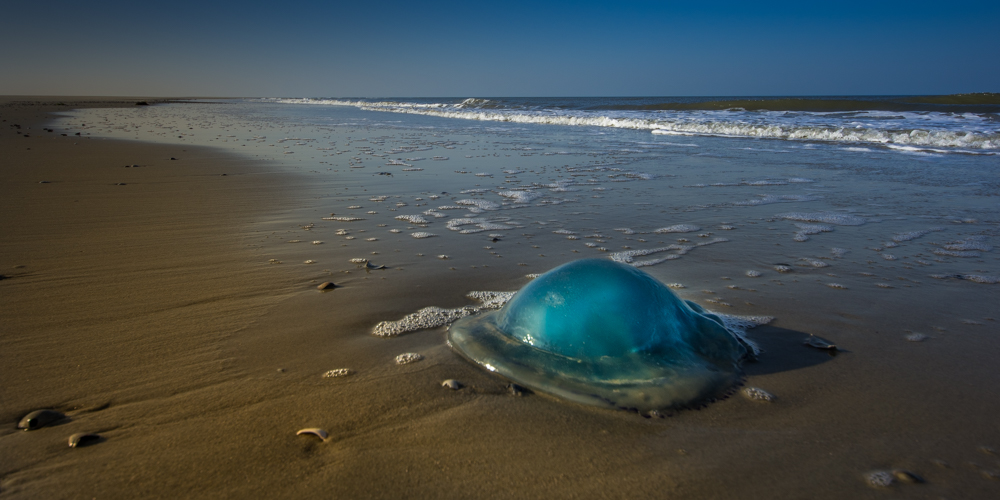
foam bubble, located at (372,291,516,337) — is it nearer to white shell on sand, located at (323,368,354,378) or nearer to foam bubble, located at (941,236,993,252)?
white shell on sand, located at (323,368,354,378)

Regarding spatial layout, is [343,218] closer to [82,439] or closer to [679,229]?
[679,229]

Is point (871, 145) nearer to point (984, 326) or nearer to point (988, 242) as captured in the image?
point (988, 242)

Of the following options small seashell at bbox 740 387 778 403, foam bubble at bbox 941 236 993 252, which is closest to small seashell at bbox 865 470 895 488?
small seashell at bbox 740 387 778 403

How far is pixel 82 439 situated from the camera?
1474 millimetres

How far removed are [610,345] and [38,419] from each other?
1721 mm

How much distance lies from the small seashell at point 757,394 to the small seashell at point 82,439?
195cm

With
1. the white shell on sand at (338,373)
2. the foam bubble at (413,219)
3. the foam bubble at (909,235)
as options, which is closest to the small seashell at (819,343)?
the white shell on sand at (338,373)

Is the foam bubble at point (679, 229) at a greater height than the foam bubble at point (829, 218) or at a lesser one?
lesser

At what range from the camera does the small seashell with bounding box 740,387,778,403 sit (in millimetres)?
1772

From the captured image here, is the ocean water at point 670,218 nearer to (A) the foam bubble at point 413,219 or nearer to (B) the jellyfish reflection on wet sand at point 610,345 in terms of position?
(A) the foam bubble at point 413,219

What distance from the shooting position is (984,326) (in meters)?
2.36

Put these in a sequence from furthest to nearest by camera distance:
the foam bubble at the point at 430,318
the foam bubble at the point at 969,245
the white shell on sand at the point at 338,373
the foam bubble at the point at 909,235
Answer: the foam bubble at the point at 909,235 → the foam bubble at the point at 969,245 → the foam bubble at the point at 430,318 → the white shell on sand at the point at 338,373

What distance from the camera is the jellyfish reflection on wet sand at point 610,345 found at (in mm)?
1742

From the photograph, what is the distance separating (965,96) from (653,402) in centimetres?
3540
